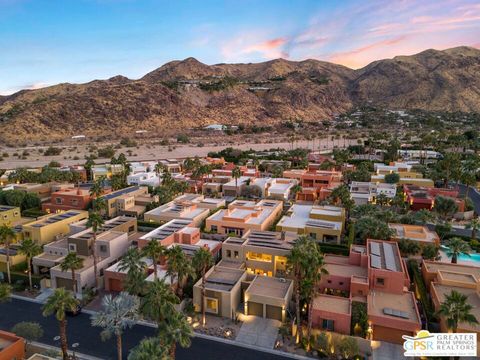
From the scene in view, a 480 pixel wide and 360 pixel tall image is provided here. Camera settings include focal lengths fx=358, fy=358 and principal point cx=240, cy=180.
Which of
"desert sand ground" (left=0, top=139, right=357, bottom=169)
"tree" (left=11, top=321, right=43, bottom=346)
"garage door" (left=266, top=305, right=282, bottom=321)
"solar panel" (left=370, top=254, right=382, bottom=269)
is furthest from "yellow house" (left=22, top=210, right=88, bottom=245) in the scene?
"desert sand ground" (left=0, top=139, right=357, bottom=169)

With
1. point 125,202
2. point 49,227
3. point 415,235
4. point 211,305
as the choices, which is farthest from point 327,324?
point 125,202

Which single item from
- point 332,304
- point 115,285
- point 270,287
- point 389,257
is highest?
point 389,257

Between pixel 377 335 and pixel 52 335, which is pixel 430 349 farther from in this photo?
pixel 52 335

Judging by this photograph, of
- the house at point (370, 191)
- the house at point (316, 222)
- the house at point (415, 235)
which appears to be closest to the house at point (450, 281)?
the house at point (415, 235)

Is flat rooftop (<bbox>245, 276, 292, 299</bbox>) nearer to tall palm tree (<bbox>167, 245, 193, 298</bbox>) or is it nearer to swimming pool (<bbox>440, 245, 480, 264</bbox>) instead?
tall palm tree (<bbox>167, 245, 193, 298</bbox>)

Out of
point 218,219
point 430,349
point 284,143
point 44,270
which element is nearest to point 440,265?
point 430,349

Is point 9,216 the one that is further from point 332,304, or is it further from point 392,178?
point 392,178
